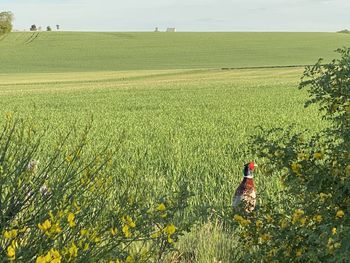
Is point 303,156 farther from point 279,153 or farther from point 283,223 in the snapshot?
point 283,223

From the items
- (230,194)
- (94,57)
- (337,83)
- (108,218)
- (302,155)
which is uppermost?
(337,83)

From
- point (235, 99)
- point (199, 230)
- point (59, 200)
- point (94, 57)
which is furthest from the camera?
point (94, 57)

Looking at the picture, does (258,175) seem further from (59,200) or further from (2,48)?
(2,48)

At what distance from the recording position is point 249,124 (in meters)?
14.1

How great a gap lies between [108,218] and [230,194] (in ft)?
12.2

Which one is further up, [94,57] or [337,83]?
[337,83]

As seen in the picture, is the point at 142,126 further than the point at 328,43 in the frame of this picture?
No

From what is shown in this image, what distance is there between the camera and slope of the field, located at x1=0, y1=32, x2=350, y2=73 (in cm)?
6244

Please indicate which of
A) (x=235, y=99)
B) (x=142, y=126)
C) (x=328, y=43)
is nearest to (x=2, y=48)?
(x=328, y=43)

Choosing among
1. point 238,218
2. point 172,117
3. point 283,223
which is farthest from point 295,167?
point 172,117
